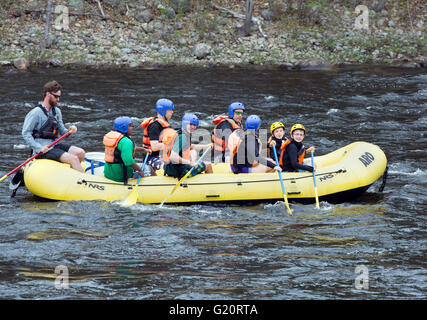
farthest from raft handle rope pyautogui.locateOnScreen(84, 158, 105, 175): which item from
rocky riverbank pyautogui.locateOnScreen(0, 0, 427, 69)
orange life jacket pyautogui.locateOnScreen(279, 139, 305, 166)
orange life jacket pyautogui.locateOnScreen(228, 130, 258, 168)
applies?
rocky riverbank pyautogui.locateOnScreen(0, 0, 427, 69)

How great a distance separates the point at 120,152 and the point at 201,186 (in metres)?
1.32

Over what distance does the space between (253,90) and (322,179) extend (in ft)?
30.0

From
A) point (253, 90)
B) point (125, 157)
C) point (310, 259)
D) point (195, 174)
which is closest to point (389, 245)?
point (310, 259)

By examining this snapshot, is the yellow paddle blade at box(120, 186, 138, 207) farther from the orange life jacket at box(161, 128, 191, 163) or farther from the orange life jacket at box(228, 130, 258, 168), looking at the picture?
the orange life jacket at box(228, 130, 258, 168)

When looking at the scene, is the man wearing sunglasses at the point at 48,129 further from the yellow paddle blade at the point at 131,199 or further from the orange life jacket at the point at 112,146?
the yellow paddle blade at the point at 131,199

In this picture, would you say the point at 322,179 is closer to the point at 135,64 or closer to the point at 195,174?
the point at 195,174

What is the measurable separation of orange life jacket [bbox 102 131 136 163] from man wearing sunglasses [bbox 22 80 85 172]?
2.12ft

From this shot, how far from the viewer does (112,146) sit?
866 cm

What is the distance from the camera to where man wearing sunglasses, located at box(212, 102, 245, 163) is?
9766mm

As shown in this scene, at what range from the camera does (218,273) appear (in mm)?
6461

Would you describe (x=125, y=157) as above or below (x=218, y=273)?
above

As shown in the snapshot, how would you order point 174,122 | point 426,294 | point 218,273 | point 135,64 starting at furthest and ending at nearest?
point 135,64 → point 174,122 → point 218,273 → point 426,294

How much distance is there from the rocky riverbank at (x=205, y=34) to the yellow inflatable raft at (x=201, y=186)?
12.4m

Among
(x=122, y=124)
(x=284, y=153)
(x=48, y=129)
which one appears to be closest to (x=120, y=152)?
(x=122, y=124)
